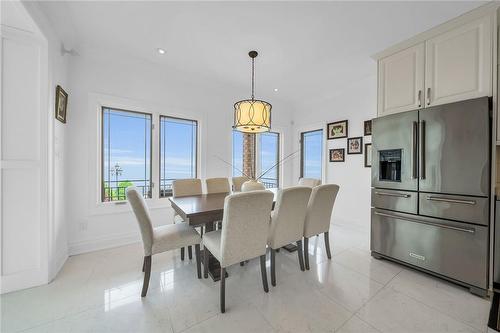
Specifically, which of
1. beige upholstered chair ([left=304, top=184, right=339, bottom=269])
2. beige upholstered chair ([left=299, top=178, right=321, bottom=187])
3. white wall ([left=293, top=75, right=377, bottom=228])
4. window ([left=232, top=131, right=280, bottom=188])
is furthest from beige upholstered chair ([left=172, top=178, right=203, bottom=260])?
white wall ([left=293, top=75, right=377, bottom=228])

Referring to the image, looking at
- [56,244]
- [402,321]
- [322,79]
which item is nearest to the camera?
[402,321]

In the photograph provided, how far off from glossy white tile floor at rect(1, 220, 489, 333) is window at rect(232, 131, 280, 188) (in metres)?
2.28

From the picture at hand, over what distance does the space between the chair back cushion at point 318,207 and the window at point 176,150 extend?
2.16 metres

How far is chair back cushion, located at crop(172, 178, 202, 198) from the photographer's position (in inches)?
110

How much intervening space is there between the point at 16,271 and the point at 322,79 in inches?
178

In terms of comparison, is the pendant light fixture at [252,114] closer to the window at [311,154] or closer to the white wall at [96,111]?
the white wall at [96,111]

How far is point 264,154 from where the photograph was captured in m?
4.57

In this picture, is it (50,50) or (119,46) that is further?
(119,46)

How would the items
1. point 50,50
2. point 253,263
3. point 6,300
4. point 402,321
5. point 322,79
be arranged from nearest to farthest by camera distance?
point 402,321 < point 6,300 < point 50,50 < point 253,263 < point 322,79

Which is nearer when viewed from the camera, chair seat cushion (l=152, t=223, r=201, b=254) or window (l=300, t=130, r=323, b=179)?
chair seat cushion (l=152, t=223, r=201, b=254)

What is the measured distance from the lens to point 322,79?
3496mm

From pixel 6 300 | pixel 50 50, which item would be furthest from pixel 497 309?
pixel 50 50

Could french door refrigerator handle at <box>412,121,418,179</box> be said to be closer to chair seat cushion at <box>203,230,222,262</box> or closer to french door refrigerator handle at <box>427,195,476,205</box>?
french door refrigerator handle at <box>427,195,476,205</box>

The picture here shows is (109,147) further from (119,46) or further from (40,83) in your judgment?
(119,46)
